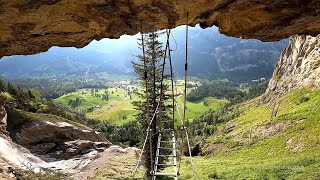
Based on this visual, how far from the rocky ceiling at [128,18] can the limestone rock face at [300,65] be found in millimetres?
65428

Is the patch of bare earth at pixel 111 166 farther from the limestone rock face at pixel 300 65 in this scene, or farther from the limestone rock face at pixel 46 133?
the limestone rock face at pixel 300 65

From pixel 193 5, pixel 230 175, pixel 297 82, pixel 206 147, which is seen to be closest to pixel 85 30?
pixel 193 5

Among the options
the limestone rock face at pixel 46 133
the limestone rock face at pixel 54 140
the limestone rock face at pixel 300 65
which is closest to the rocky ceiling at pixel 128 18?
the limestone rock face at pixel 54 140

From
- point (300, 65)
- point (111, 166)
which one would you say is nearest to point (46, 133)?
point (111, 166)

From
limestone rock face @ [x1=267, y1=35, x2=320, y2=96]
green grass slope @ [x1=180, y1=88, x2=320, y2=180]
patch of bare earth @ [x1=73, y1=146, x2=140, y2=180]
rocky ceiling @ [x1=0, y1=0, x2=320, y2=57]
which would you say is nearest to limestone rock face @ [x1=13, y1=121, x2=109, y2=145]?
patch of bare earth @ [x1=73, y1=146, x2=140, y2=180]

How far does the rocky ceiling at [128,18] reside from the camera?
12971mm

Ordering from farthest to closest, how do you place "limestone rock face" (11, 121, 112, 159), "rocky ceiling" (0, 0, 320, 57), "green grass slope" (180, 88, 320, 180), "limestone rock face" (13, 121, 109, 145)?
"limestone rock face" (13, 121, 109, 145) → "limestone rock face" (11, 121, 112, 159) → "green grass slope" (180, 88, 320, 180) → "rocky ceiling" (0, 0, 320, 57)

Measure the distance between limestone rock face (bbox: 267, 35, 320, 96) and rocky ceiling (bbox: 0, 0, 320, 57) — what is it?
65428mm

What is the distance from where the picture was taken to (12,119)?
4938 cm

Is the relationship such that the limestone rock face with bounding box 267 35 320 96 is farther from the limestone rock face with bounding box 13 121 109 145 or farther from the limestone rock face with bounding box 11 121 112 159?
the limestone rock face with bounding box 13 121 109 145

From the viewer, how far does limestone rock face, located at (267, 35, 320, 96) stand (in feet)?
258

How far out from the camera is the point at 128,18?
14578 millimetres

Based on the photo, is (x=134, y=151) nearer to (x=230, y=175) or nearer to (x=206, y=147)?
(x=230, y=175)

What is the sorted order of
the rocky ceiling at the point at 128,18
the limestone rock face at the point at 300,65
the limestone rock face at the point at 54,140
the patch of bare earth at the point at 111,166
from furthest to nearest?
the limestone rock face at the point at 300,65, the limestone rock face at the point at 54,140, the patch of bare earth at the point at 111,166, the rocky ceiling at the point at 128,18
